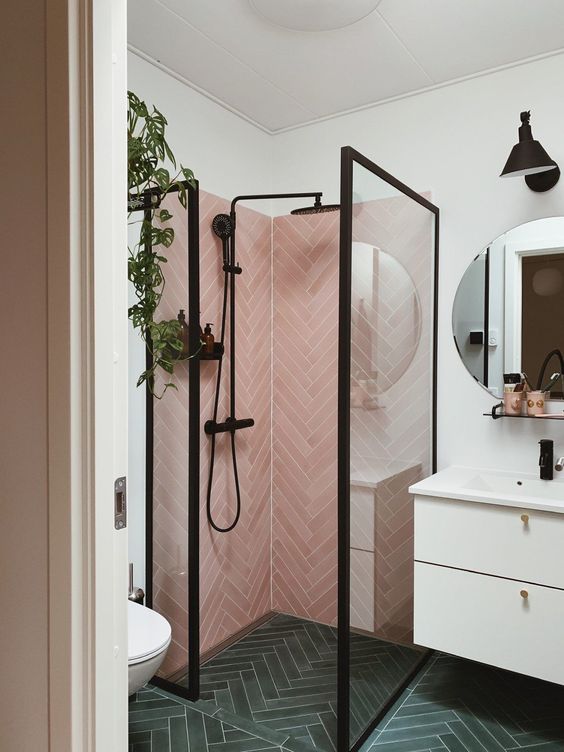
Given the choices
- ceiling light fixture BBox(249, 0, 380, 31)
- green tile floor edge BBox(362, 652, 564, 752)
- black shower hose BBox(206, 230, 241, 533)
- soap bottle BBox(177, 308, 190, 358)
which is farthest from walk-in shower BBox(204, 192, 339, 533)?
green tile floor edge BBox(362, 652, 564, 752)

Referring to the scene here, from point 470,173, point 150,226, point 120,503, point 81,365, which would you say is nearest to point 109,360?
point 81,365

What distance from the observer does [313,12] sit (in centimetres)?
212

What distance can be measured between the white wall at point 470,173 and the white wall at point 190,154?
0.58m

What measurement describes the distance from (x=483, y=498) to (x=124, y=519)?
1.41 meters

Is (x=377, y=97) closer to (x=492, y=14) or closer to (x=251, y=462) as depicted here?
(x=492, y=14)

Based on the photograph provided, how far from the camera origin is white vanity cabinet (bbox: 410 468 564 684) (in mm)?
2016

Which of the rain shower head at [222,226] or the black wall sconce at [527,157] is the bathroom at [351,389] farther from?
the black wall sconce at [527,157]

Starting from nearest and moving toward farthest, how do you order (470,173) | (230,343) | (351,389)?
(351,389), (470,173), (230,343)

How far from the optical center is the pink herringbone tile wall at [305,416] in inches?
121

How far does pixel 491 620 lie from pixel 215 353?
1.58 m

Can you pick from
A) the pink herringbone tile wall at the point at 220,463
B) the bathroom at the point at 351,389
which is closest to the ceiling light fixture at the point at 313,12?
the bathroom at the point at 351,389

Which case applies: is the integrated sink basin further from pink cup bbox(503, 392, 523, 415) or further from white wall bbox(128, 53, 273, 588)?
white wall bbox(128, 53, 273, 588)

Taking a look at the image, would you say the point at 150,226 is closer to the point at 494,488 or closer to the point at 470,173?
the point at 470,173

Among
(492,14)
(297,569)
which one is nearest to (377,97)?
(492,14)
